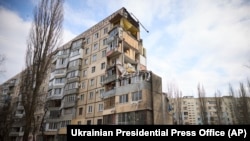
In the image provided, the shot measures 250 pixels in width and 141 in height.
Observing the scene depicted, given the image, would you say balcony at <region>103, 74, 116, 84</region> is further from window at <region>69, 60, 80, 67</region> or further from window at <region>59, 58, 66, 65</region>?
window at <region>59, 58, 66, 65</region>

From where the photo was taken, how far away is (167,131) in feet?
17.8

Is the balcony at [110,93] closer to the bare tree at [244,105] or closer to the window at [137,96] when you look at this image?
the window at [137,96]

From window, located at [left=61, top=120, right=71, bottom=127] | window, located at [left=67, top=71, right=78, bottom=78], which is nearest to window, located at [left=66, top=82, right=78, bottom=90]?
window, located at [left=67, top=71, right=78, bottom=78]

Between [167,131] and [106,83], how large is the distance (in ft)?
76.9

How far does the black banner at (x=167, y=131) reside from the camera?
525 centimetres

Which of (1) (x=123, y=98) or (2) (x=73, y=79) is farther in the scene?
(2) (x=73, y=79)

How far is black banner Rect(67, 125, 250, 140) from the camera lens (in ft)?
17.2

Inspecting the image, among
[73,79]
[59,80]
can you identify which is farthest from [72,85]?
[59,80]

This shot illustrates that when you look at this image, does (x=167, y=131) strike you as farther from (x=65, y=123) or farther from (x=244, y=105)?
(x=244, y=105)

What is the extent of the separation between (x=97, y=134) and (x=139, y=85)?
16670 millimetres

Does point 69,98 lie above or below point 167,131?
above

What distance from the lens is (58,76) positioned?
40562mm

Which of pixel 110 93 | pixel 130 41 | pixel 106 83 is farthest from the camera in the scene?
pixel 130 41

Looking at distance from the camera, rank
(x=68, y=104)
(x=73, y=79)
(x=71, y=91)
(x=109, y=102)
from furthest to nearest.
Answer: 1. (x=73, y=79)
2. (x=71, y=91)
3. (x=68, y=104)
4. (x=109, y=102)
